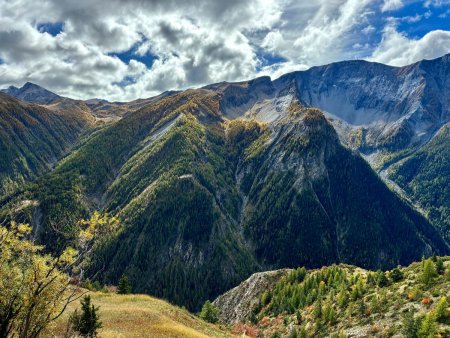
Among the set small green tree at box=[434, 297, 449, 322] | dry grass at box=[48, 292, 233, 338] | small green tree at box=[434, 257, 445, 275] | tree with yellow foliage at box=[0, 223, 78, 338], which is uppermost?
small green tree at box=[434, 257, 445, 275]

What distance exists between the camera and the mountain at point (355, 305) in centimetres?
4944

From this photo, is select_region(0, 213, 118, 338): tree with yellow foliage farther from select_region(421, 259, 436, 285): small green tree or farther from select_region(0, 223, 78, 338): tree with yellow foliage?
select_region(421, 259, 436, 285): small green tree

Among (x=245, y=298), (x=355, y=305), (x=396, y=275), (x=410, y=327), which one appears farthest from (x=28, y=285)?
(x=245, y=298)

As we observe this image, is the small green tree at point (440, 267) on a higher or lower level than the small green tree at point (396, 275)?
higher

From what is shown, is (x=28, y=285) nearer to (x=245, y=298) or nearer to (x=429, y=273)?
(x=429, y=273)

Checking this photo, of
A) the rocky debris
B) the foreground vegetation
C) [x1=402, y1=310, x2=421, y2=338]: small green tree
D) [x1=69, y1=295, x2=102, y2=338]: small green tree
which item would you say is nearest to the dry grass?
[x1=69, y1=295, x2=102, y2=338]: small green tree

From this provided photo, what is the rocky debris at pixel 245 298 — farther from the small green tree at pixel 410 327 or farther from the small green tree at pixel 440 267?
the small green tree at pixel 410 327

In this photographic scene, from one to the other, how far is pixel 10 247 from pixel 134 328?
2482cm

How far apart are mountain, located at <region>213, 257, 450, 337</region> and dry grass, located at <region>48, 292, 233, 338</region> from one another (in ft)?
70.8

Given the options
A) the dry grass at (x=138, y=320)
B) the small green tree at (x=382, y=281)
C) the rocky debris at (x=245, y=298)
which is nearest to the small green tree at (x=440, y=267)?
the small green tree at (x=382, y=281)

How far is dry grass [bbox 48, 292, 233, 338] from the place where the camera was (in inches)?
1964

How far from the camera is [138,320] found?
55.2m

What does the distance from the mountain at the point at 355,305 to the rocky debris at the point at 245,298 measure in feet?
1.91

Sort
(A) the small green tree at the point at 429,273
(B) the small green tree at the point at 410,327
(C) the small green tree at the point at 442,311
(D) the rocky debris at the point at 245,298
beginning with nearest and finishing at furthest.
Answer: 1. (B) the small green tree at the point at 410,327
2. (C) the small green tree at the point at 442,311
3. (A) the small green tree at the point at 429,273
4. (D) the rocky debris at the point at 245,298
